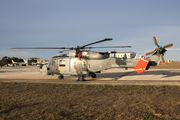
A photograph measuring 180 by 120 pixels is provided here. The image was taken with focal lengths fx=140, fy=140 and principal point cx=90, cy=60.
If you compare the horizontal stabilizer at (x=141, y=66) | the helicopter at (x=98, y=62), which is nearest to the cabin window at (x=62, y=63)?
the helicopter at (x=98, y=62)

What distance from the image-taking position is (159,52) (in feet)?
58.5

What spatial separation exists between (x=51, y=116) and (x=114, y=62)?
43.1 ft

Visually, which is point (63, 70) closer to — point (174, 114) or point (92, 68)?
point (92, 68)

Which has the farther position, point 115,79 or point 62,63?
point 62,63

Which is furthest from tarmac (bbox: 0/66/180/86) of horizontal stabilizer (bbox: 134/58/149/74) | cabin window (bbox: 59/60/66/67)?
cabin window (bbox: 59/60/66/67)

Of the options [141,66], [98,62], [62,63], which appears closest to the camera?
[141,66]

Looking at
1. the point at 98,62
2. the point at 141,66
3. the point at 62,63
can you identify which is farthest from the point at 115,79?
the point at 62,63

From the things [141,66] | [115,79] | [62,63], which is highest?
[62,63]

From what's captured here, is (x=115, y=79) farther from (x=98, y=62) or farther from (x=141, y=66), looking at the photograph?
(x=141, y=66)

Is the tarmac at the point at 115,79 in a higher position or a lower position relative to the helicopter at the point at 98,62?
lower

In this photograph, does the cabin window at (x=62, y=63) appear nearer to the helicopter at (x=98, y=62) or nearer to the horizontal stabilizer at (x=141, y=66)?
the helicopter at (x=98, y=62)

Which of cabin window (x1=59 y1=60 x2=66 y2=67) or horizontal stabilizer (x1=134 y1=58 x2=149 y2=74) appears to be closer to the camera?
horizontal stabilizer (x1=134 y1=58 x2=149 y2=74)

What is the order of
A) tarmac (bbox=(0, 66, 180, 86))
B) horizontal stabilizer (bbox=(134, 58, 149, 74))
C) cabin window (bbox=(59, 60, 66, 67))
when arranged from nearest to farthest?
tarmac (bbox=(0, 66, 180, 86))
horizontal stabilizer (bbox=(134, 58, 149, 74))
cabin window (bbox=(59, 60, 66, 67))

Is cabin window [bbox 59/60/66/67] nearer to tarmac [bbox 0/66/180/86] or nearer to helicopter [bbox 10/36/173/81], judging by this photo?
helicopter [bbox 10/36/173/81]
